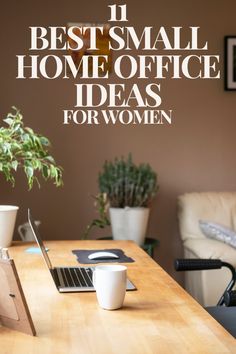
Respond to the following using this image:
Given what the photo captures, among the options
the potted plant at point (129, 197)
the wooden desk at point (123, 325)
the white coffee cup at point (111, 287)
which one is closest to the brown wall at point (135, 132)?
the potted plant at point (129, 197)

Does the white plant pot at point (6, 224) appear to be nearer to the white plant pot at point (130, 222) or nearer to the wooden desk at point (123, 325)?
the wooden desk at point (123, 325)

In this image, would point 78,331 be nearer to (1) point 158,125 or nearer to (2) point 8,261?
(2) point 8,261

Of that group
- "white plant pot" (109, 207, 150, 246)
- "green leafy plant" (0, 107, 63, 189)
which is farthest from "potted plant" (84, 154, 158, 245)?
"green leafy plant" (0, 107, 63, 189)

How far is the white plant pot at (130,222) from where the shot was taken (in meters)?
3.49

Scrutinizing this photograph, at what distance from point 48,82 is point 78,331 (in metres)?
2.90

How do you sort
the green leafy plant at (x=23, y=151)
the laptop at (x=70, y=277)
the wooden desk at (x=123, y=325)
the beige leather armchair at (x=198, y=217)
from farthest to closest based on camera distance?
the beige leather armchair at (x=198, y=217) < the green leafy plant at (x=23, y=151) < the laptop at (x=70, y=277) < the wooden desk at (x=123, y=325)

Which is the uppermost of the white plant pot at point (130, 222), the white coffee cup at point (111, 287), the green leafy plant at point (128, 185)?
the green leafy plant at point (128, 185)

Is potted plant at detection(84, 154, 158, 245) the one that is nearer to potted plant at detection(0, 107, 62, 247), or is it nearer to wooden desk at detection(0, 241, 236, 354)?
potted plant at detection(0, 107, 62, 247)

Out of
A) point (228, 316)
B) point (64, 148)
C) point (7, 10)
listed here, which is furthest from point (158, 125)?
point (228, 316)

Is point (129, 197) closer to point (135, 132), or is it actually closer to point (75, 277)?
point (135, 132)

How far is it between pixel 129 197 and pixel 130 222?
171 mm

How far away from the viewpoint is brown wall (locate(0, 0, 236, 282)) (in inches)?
153

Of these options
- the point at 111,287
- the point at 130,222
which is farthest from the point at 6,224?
the point at 130,222

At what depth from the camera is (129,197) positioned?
11.6 ft
